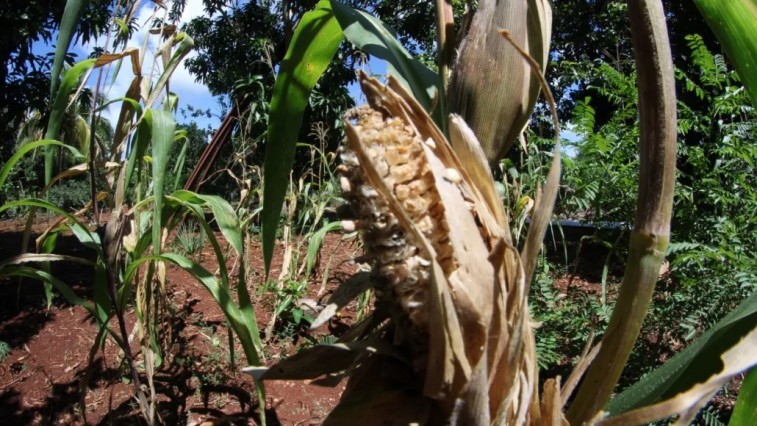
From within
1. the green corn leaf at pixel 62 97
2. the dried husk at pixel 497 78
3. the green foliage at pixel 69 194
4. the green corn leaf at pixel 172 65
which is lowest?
the dried husk at pixel 497 78

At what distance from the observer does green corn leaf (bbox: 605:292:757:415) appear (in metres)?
0.45

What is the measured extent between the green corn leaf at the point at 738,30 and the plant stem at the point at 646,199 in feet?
0.35

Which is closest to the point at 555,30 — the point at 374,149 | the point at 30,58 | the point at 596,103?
the point at 596,103

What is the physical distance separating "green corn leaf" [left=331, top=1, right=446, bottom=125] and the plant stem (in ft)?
0.82

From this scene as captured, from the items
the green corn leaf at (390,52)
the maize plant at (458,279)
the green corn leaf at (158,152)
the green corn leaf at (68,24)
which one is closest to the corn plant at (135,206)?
the green corn leaf at (158,152)

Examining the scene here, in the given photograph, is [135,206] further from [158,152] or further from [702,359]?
[702,359]

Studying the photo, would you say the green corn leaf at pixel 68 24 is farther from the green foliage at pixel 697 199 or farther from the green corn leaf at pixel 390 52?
the green foliage at pixel 697 199

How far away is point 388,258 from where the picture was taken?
1.19 feet

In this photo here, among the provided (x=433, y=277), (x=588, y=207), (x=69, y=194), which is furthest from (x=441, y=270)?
(x=69, y=194)

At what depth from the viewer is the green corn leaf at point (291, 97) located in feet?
2.29

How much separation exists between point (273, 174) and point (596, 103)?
6314 millimetres

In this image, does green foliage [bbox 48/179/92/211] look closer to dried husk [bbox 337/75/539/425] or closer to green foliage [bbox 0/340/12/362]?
green foliage [bbox 0/340/12/362]

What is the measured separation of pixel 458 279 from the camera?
355mm

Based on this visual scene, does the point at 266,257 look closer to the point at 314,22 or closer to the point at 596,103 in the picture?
the point at 314,22
